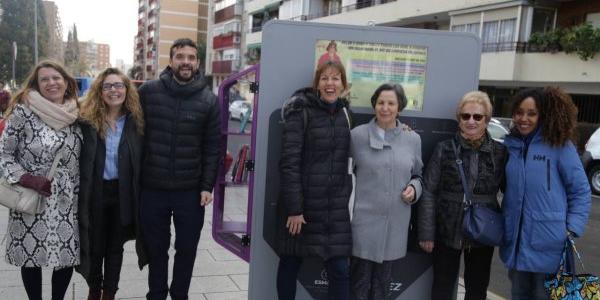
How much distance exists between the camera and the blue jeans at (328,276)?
10.4ft

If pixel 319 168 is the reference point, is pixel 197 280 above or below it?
below

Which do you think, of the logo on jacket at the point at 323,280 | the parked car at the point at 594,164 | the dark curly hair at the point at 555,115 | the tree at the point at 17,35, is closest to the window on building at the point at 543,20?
the parked car at the point at 594,164

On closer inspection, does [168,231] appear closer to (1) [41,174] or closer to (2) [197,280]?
(1) [41,174]

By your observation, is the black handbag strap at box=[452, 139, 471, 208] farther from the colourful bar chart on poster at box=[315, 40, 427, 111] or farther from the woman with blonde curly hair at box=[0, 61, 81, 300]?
the woman with blonde curly hair at box=[0, 61, 81, 300]

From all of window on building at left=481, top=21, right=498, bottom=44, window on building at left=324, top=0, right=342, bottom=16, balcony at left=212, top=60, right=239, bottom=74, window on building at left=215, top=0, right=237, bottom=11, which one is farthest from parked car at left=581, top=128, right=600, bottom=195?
window on building at left=215, top=0, right=237, bottom=11

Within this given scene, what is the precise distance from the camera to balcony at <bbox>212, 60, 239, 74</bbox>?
4938 centimetres

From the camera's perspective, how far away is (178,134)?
338 cm

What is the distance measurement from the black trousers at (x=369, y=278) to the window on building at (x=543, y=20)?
20.0 m

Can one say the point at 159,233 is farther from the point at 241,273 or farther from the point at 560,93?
the point at 560,93

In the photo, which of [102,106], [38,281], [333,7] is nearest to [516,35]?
[333,7]

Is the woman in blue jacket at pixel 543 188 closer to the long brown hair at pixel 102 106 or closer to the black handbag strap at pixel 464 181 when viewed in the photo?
the black handbag strap at pixel 464 181

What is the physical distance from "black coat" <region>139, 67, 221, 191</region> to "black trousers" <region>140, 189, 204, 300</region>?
9cm

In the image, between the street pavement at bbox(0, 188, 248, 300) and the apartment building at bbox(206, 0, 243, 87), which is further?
the apartment building at bbox(206, 0, 243, 87)

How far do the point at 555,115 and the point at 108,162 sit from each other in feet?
9.34
